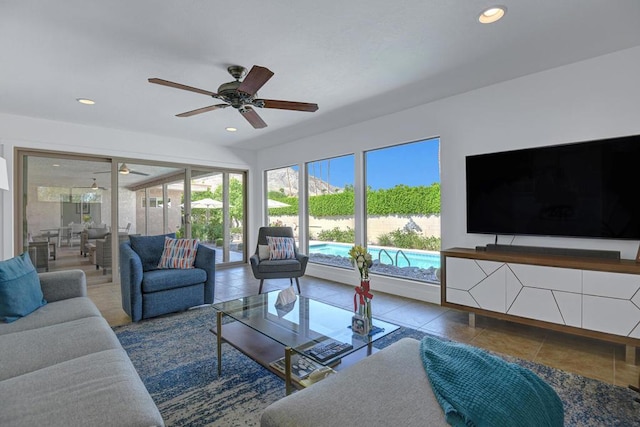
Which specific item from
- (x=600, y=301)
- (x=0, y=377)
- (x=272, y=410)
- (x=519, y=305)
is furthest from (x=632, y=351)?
(x=0, y=377)

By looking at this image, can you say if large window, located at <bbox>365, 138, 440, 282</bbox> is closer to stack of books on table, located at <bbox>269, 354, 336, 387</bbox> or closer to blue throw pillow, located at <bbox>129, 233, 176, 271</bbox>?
stack of books on table, located at <bbox>269, 354, 336, 387</bbox>

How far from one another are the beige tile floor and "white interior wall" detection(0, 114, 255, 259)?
1061mm

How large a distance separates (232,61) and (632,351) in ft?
13.0

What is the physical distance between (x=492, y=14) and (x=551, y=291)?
7.25 ft

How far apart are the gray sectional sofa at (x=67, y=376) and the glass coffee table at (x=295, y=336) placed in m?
0.69

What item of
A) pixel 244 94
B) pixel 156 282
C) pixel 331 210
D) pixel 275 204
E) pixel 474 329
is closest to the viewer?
pixel 244 94

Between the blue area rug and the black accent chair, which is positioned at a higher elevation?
the black accent chair

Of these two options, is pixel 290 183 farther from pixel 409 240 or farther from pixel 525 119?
pixel 525 119

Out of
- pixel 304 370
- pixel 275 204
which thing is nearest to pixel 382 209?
pixel 275 204

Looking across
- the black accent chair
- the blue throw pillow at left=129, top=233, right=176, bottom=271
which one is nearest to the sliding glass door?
the blue throw pillow at left=129, top=233, right=176, bottom=271

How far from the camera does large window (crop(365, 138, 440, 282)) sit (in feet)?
12.6

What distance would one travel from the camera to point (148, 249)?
11.9 feet

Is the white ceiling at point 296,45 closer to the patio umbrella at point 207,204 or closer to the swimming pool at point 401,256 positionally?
the swimming pool at point 401,256

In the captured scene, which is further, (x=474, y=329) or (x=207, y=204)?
(x=207, y=204)
